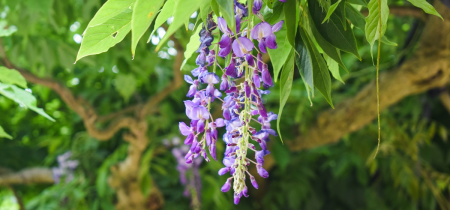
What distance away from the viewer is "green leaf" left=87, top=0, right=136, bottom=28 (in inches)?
15.4

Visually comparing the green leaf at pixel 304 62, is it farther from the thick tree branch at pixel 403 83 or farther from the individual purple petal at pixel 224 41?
the thick tree branch at pixel 403 83

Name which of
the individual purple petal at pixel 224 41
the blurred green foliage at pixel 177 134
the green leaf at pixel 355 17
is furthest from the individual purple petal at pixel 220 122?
the blurred green foliage at pixel 177 134

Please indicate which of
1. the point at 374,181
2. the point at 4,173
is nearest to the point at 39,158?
the point at 4,173

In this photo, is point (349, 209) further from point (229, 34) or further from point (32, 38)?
point (229, 34)

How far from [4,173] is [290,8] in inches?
107

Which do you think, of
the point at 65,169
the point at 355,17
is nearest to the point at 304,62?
the point at 355,17

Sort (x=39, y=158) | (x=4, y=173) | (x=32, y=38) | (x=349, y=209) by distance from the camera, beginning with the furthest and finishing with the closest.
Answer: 1. (x=39, y=158)
2. (x=349, y=209)
3. (x=4, y=173)
4. (x=32, y=38)

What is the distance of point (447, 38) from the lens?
4.74ft

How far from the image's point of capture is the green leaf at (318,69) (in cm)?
43

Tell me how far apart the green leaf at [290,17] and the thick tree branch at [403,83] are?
1.15m

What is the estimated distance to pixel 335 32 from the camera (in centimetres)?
43

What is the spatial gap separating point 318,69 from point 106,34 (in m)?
0.23

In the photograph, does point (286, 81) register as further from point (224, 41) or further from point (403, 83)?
point (403, 83)

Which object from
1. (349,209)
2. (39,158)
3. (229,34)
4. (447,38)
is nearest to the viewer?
(229,34)
